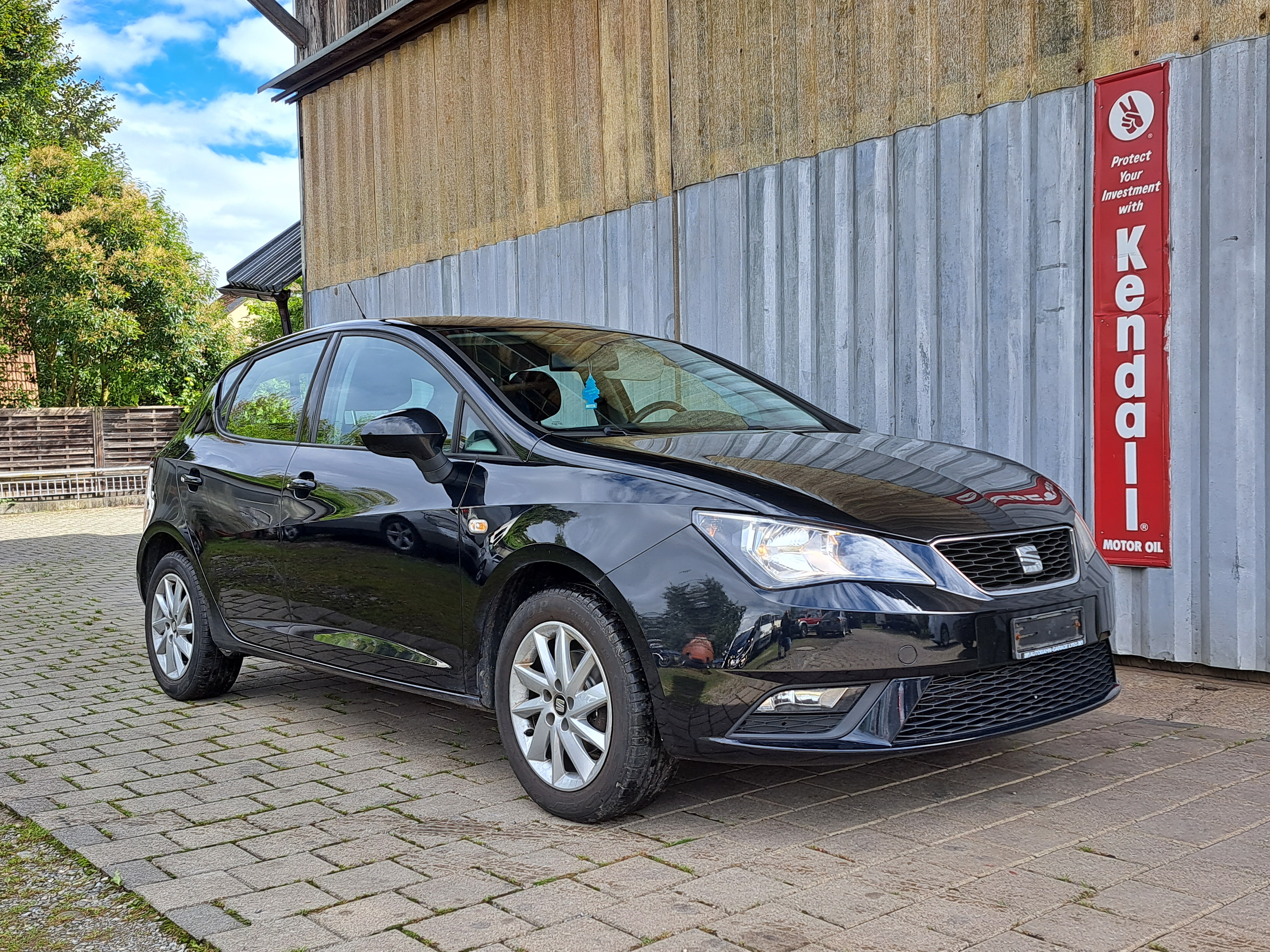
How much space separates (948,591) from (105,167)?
1277 inches

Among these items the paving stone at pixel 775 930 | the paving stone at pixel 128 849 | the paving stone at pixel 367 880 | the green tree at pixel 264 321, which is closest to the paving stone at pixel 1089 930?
the paving stone at pixel 775 930

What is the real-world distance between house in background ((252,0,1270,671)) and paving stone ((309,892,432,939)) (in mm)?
4034

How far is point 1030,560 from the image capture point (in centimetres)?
366

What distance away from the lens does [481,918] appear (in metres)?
3.02

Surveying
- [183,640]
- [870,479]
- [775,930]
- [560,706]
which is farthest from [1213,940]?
[183,640]

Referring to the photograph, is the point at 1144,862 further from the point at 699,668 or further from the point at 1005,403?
the point at 1005,403

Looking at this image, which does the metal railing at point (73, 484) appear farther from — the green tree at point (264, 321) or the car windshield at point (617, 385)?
the car windshield at point (617, 385)

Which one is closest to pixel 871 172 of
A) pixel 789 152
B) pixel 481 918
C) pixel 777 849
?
pixel 789 152

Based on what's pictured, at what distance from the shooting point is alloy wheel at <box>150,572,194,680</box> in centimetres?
568

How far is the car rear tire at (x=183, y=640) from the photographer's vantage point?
5.56m

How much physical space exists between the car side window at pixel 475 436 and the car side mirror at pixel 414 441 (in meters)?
0.07

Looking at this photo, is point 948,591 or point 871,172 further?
point 871,172

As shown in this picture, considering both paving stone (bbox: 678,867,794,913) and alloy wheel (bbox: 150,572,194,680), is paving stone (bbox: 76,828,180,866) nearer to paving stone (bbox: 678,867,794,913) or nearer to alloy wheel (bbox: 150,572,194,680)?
paving stone (bbox: 678,867,794,913)

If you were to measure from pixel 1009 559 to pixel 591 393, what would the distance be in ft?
5.41
